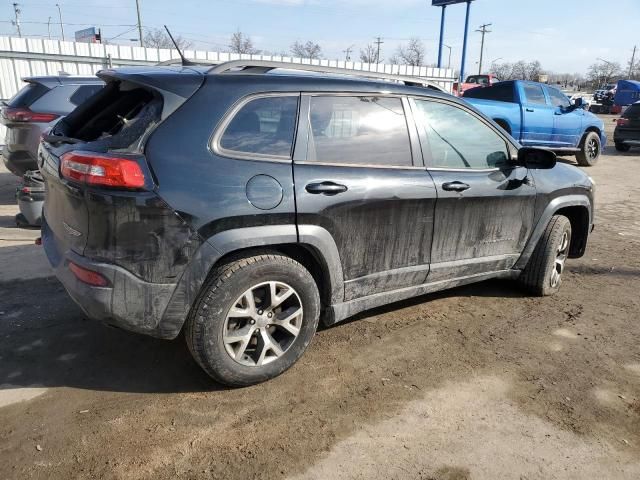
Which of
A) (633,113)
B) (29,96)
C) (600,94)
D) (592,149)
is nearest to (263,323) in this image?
(29,96)

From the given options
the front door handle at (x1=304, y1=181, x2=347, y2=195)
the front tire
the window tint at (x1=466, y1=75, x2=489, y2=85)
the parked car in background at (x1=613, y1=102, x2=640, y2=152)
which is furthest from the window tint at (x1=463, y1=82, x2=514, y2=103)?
the window tint at (x1=466, y1=75, x2=489, y2=85)

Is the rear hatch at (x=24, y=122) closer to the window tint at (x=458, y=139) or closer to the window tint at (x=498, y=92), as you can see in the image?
the window tint at (x=458, y=139)

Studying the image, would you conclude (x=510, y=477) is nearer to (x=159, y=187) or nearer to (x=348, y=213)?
(x=348, y=213)

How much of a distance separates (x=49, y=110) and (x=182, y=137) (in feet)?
17.3

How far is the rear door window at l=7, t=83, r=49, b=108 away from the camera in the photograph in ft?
22.3

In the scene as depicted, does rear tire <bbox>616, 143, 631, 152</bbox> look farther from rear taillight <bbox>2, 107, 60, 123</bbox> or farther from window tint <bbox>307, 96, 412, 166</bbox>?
rear taillight <bbox>2, 107, 60, 123</bbox>

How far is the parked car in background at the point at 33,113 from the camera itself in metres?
6.66

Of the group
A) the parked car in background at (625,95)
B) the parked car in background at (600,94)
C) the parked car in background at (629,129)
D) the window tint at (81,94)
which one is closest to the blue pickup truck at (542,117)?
the parked car in background at (629,129)

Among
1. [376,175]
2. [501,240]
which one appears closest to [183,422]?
[376,175]

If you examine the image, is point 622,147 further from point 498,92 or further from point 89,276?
point 89,276

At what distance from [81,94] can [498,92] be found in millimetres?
8729

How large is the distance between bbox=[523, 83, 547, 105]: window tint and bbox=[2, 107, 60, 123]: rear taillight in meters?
9.54

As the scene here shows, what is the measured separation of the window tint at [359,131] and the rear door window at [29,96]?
5482mm

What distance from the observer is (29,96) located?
6.89m
